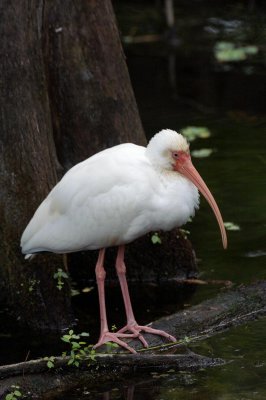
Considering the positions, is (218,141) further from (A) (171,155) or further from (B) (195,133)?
(A) (171,155)

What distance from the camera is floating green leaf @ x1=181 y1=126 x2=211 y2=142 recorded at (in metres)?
12.5

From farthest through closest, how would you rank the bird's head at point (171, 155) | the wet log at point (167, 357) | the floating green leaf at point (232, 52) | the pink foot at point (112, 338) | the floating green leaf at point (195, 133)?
the floating green leaf at point (232, 52)
the floating green leaf at point (195, 133)
the bird's head at point (171, 155)
the pink foot at point (112, 338)
the wet log at point (167, 357)

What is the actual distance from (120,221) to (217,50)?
33.6ft

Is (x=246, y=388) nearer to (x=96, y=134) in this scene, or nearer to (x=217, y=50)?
(x=96, y=134)

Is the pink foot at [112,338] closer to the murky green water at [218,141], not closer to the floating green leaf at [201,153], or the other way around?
the murky green water at [218,141]

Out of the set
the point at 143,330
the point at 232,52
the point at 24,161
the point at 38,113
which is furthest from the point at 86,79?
the point at 232,52

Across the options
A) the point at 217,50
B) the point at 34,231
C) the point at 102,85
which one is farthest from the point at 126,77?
the point at 217,50

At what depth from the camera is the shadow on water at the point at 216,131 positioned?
6688 mm

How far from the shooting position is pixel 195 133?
41.1 ft

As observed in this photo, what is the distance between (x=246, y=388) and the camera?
654 cm

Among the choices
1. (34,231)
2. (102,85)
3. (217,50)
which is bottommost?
(217,50)

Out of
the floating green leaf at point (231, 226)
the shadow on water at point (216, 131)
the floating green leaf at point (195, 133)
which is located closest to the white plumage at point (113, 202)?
the shadow on water at point (216, 131)

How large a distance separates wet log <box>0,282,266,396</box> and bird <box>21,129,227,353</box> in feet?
0.49

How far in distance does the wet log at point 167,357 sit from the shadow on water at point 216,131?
0.07 meters
